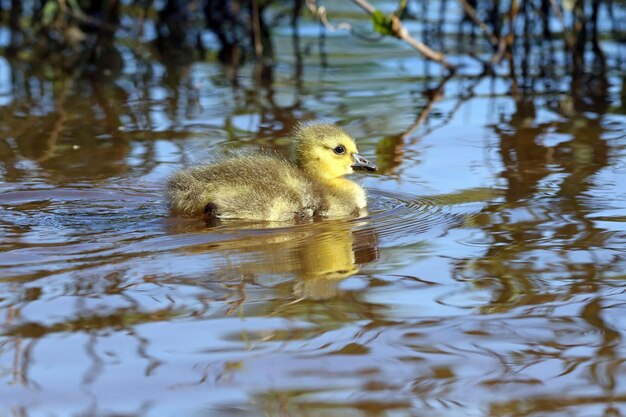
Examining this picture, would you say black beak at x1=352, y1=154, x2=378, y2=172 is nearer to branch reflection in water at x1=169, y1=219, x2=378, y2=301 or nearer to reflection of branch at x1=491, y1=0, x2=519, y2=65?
branch reflection in water at x1=169, y1=219, x2=378, y2=301

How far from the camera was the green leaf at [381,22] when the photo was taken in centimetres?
715

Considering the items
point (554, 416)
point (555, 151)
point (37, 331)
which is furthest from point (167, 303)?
point (555, 151)

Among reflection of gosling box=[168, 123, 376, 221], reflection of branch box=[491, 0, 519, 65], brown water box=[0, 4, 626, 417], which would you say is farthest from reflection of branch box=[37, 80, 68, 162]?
reflection of branch box=[491, 0, 519, 65]

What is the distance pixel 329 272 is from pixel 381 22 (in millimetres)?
3381

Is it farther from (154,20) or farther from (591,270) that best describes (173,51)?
(591,270)

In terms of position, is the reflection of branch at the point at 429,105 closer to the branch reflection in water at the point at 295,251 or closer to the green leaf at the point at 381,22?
the green leaf at the point at 381,22

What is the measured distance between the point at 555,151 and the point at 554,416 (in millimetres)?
3341

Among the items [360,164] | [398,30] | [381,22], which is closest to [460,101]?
[398,30]

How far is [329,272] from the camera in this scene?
162 inches

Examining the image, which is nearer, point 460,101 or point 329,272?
point 329,272

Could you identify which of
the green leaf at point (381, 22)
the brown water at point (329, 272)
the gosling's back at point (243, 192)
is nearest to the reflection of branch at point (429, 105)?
the brown water at point (329, 272)

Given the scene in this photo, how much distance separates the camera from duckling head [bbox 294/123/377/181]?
5.38 m

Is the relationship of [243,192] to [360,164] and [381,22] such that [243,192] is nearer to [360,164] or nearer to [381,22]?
[360,164]

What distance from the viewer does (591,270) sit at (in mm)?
4094
